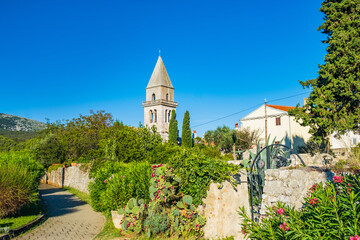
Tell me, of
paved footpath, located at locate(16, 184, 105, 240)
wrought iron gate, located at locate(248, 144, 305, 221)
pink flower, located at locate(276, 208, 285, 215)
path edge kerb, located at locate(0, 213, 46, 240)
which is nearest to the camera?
pink flower, located at locate(276, 208, 285, 215)

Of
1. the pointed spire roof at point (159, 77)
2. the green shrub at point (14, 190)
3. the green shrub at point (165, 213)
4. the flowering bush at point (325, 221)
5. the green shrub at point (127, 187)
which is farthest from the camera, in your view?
the pointed spire roof at point (159, 77)

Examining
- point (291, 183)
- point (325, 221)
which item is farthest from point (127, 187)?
point (325, 221)

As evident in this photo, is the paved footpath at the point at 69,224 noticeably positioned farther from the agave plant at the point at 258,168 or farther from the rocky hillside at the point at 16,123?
the rocky hillside at the point at 16,123

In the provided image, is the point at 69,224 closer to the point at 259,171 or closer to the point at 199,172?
the point at 199,172

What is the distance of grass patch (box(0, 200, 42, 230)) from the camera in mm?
9492

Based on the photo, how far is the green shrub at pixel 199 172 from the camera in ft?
26.1

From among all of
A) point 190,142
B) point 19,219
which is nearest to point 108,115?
point 190,142

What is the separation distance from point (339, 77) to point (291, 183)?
631 inches

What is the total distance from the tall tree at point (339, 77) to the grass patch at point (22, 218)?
17.7 m

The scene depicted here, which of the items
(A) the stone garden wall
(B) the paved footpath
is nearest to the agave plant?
(B) the paved footpath

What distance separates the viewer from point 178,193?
8672 millimetres

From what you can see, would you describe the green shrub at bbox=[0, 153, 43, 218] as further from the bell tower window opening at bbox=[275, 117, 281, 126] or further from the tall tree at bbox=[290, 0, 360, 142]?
the bell tower window opening at bbox=[275, 117, 281, 126]

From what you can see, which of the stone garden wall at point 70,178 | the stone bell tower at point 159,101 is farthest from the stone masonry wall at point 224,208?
the stone bell tower at point 159,101

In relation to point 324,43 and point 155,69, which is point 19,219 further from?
point 155,69
